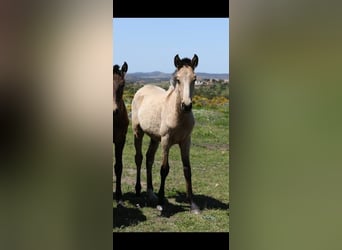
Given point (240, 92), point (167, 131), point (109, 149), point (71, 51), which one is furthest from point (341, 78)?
point (167, 131)

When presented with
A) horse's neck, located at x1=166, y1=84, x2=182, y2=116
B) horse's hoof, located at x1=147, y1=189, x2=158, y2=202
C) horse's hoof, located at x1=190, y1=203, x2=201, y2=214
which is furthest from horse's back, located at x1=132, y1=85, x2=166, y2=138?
horse's hoof, located at x1=190, y1=203, x2=201, y2=214

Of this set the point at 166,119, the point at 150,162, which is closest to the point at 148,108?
the point at 166,119

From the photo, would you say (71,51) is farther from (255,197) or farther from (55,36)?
(255,197)

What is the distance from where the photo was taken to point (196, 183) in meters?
4.47

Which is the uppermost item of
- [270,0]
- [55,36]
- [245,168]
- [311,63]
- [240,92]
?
[270,0]

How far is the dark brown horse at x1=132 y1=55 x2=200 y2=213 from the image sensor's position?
3656 mm

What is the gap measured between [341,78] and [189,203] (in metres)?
2.82

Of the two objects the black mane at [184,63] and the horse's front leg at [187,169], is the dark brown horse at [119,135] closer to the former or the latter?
the horse's front leg at [187,169]

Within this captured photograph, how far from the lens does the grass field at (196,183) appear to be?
13.1 ft

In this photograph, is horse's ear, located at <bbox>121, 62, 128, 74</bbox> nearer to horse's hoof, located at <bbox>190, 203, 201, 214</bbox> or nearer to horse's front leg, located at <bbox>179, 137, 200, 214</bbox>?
horse's front leg, located at <bbox>179, 137, 200, 214</bbox>

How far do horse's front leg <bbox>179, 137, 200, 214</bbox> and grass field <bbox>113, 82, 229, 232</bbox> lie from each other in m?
0.07

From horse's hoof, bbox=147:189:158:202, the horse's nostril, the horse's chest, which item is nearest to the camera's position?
the horse's nostril

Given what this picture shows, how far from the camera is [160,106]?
409 centimetres

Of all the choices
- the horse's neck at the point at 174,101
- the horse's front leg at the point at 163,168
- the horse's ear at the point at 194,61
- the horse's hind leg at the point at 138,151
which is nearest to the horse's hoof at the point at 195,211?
the horse's front leg at the point at 163,168
